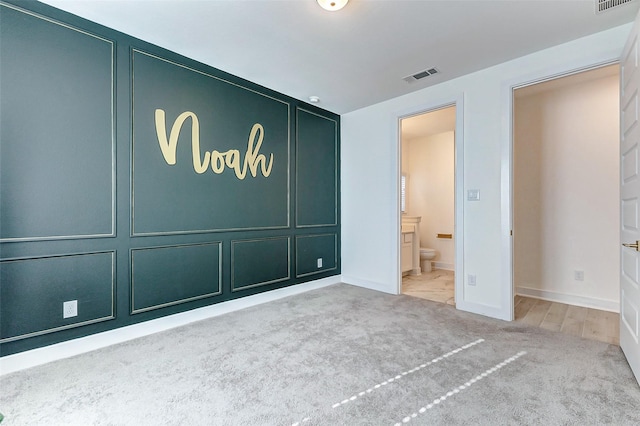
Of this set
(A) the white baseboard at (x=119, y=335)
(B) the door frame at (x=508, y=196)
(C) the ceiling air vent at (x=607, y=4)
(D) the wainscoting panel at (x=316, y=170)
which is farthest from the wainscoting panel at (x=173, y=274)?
(C) the ceiling air vent at (x=607, y=4)

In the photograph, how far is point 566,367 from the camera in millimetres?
2014

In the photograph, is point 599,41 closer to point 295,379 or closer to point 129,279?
point 295,379

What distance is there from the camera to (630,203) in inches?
78.9

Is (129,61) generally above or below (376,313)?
above

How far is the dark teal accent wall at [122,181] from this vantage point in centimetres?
205

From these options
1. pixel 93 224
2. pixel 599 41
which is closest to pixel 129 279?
pixel 93 224

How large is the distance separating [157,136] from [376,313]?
2.71 metres

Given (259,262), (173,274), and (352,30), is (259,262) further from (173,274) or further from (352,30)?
(352,30)

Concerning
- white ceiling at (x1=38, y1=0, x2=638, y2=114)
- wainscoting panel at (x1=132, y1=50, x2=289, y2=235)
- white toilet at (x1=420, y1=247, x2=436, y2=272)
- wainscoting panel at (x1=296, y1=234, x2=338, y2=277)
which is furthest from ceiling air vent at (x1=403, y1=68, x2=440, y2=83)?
white toilet at (x1=420, y1=247, x2=436, y2=272)

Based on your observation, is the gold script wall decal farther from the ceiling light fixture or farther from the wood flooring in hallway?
the wood flooring in hallway

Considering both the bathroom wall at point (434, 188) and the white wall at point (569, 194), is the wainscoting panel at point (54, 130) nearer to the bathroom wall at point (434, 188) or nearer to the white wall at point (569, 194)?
the white wall at point (569, 194)

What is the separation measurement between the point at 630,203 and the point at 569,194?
1.78 metres

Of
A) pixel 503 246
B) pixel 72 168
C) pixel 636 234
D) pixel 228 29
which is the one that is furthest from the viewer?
pixel 503 246

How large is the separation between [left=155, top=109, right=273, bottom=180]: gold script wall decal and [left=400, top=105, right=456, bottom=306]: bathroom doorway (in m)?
2.57
